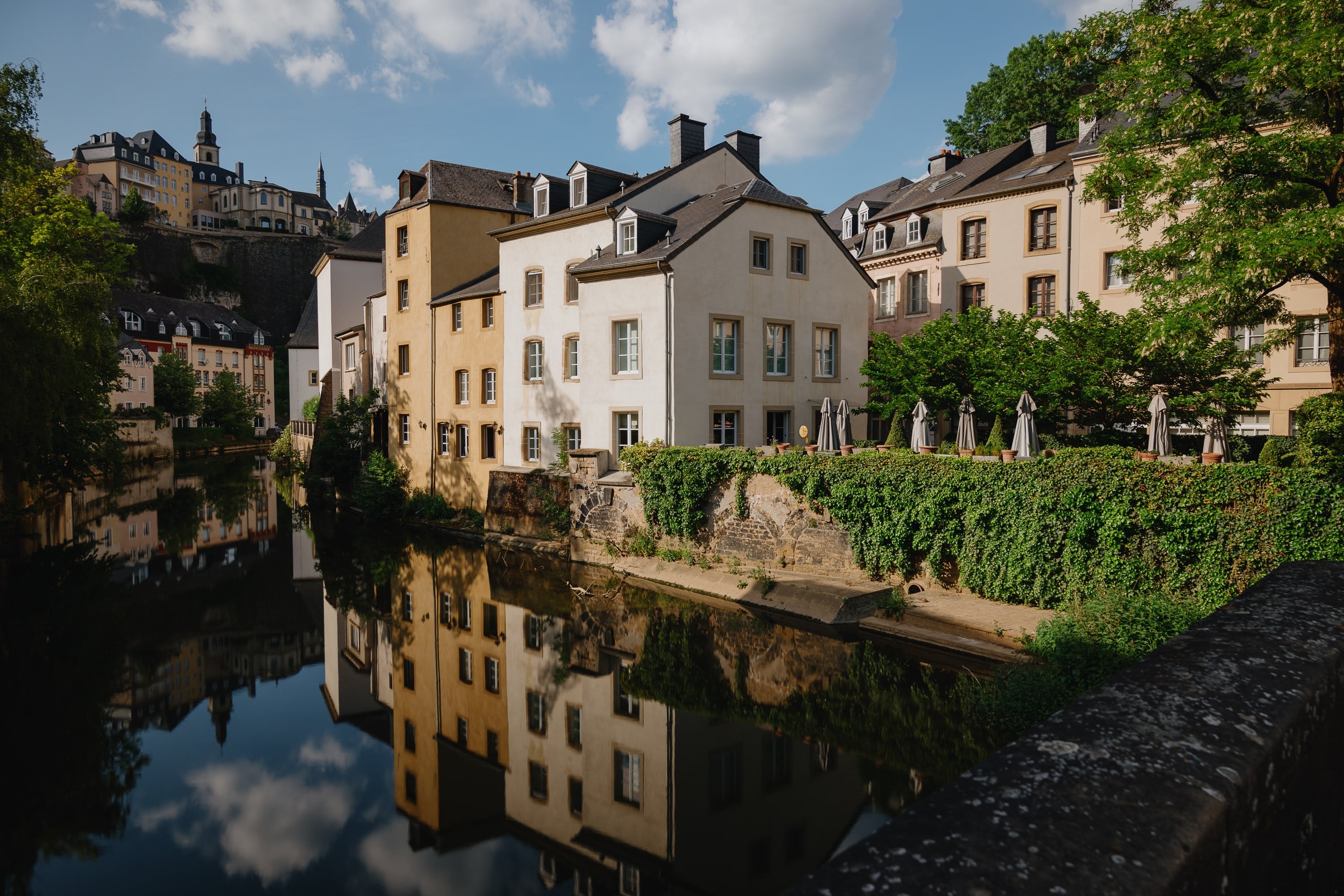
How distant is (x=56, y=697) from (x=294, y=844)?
21.1 ft

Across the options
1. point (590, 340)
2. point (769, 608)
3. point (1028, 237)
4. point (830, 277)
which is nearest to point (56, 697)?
point (769, 608)

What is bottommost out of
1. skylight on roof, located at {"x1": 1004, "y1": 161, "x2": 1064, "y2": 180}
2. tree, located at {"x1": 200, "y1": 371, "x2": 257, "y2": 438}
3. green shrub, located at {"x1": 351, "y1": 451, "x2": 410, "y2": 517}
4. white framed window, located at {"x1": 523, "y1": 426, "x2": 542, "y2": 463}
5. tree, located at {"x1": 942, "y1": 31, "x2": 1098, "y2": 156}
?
green shrub, located at {"x1": 351, "y1": 451, "x2": 410, "y2": 517}

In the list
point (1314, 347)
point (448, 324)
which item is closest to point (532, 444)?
point (448, 324)

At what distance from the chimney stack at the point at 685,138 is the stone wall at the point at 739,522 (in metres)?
11.4

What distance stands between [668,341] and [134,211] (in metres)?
94.3

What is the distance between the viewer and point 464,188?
3294cm

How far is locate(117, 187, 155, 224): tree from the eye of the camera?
90562 millimetres

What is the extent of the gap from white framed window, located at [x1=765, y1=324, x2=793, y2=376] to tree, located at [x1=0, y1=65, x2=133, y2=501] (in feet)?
57.7

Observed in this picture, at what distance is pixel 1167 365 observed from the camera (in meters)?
18.3

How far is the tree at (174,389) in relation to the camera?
67.4 metres

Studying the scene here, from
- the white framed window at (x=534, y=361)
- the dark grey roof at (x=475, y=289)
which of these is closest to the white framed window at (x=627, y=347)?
the white framed window at (x=534, y=361)

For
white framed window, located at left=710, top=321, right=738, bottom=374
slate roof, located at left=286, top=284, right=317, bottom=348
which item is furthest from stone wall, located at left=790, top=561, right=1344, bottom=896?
slate roof, located at left=286, top=284, right=317, bottom=348

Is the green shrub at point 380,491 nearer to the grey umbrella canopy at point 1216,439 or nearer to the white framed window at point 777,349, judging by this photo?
the white framed window at point 777,349

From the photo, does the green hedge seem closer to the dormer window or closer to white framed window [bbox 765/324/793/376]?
white framed window [bbox 765/324/793/376]
